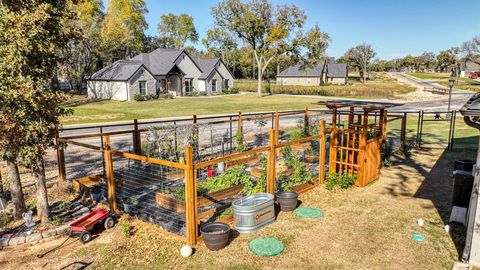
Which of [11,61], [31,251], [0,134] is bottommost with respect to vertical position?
[31,251]

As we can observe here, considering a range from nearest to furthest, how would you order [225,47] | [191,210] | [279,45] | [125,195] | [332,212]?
1. [191,210]
2. [332,212]
3. [125,195]
4. [279,45]
5. [225,47]

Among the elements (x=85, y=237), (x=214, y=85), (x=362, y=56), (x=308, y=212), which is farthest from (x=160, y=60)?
(x=362, y=56)

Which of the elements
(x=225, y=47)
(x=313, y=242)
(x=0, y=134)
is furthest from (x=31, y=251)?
(x=225, y=47)

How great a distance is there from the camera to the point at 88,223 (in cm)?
712

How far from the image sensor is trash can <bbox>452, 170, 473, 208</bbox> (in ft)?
25.6

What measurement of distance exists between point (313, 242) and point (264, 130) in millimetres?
14218

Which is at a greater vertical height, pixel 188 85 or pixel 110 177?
pixel 188 85

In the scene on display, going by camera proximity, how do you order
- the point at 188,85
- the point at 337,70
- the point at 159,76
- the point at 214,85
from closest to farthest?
1. the point at 159,76
2. the point at 188,85
3. the point at 214,85
4. the point at 337,70

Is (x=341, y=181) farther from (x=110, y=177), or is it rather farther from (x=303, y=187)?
(x=110, y=177)

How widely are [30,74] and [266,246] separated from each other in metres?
5.93

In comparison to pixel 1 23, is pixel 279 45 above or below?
above

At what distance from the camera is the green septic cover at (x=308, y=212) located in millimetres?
8273

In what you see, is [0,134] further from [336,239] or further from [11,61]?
[336,239]

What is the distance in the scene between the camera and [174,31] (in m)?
109
